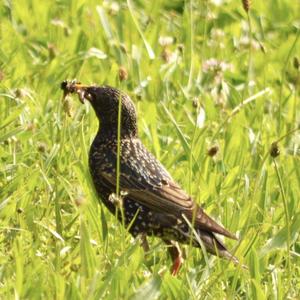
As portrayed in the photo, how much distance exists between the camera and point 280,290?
6145 mm

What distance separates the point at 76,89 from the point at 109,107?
20 centimetres

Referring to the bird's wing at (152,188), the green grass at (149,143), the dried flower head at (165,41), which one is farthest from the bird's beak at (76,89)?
the dried flower head at (165,41)

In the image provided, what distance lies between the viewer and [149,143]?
7871mm

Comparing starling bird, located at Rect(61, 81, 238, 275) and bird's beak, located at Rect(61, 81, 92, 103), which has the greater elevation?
bird's beak, located at Rect(61, 81, 92, 103)

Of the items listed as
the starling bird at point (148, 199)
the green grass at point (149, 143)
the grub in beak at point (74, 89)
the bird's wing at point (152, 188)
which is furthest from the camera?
the grub in beak at point (74, 89)

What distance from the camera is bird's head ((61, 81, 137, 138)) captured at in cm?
704

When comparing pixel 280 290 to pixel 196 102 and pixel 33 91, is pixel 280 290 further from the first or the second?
pixel 33 91

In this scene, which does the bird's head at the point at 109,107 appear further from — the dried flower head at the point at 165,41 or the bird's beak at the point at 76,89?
the dried flower head at the point at 165,41

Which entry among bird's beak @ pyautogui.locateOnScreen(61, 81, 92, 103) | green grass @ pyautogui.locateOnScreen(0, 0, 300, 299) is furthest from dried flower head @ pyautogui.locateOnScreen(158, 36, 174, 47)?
bird's beak @ pyautogui.locateOnScreen(61, 81, 92, 103)

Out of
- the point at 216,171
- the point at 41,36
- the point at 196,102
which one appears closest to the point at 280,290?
the point at 196,102

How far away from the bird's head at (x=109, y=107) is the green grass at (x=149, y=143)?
18 centimetres

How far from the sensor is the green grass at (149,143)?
19.7 feet

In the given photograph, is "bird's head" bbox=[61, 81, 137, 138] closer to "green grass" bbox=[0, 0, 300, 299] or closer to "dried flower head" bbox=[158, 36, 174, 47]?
"green grass" bbox=[0, 0, 300, 299]

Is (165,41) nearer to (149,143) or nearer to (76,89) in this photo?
(149,143)
